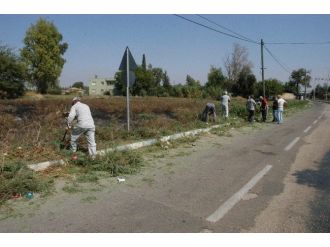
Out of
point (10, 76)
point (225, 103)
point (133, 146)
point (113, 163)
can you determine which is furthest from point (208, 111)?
point (10, 76)

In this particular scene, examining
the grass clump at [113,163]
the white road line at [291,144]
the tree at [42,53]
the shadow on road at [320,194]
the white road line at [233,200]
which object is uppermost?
the tree at [42,53]

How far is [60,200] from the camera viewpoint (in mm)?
5949

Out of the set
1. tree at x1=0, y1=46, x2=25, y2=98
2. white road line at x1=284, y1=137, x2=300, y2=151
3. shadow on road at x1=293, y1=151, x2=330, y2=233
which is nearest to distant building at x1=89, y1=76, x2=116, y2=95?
tree at x1=0, y1=46, x2=25, y2=98

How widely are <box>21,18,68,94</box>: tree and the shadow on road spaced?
58.2 m

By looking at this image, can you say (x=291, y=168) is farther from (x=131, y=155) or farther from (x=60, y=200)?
(x=60, y=200)

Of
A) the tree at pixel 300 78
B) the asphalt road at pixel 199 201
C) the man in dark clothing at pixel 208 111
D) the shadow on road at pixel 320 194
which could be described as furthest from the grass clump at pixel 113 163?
the tree at pixel 300 78

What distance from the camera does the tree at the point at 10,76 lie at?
40431mm

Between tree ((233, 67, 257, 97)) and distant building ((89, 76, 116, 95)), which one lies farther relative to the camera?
distant building ((89, 76, 116, 95))

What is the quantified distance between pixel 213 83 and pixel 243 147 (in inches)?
2818

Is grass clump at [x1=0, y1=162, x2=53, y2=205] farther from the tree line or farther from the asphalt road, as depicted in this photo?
the tree line

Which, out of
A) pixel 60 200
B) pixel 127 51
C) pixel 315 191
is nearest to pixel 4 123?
pixel 127 51

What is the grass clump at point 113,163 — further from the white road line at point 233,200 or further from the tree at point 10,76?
the tree at point 10,76

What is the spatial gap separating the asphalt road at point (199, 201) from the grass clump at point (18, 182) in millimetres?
418

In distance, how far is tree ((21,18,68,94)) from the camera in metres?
61.1
